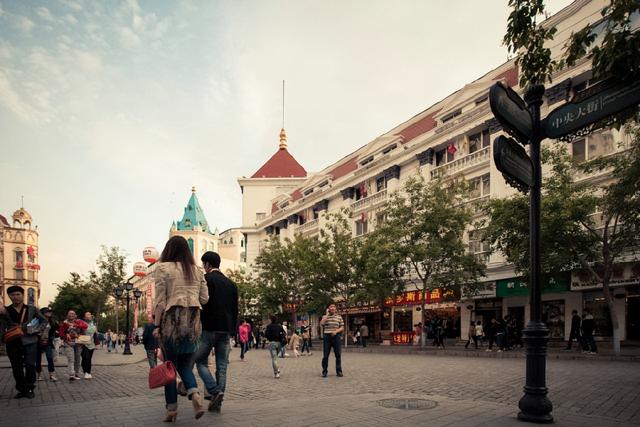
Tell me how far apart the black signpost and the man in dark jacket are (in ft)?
11.8

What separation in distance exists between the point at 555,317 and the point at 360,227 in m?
17.7

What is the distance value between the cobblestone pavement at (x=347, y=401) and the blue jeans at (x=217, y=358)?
34cm

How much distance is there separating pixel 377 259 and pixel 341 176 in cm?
1787

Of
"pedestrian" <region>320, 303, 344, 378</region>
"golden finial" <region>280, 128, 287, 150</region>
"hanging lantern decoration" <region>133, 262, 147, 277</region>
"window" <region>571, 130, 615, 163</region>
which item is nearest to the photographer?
"pedestrian" <region>320, 303, 344, 378</region>

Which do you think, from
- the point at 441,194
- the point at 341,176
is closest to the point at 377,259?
the point at 441,194

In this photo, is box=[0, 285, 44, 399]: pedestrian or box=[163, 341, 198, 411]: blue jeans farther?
box=[0, 285, 44, 399]: pedestrian

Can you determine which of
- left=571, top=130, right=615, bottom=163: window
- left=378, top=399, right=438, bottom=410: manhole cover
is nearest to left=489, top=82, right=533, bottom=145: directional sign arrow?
left=378, top=399, right=438, bottom=410: manhole cover

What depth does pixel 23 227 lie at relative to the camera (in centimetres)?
8375

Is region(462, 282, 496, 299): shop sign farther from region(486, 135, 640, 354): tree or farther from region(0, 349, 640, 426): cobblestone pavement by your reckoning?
region(0, 349, 640, 426): cobblestone pavement

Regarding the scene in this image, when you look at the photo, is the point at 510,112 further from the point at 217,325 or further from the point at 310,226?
the point at 310,226

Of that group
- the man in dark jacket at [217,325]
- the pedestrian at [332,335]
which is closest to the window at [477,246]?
the pedestrian at [332,335]

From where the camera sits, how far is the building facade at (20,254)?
8006cm

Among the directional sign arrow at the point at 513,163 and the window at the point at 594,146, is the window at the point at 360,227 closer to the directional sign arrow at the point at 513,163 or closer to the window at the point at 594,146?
the window at the point at 594,146

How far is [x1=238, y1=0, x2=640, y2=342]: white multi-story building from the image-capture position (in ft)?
70.4
